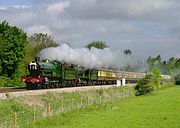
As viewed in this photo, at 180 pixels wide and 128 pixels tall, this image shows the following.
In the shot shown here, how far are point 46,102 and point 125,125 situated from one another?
597 inches

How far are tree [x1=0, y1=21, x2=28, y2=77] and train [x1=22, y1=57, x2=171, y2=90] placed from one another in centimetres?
1360

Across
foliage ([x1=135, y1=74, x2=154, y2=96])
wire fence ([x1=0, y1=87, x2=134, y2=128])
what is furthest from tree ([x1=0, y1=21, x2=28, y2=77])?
wire fence ([x1=0, y1=87, x2=134, y2=128])

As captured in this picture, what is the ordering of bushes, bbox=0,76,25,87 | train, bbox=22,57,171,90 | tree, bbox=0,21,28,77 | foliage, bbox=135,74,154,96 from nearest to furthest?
train, bbox=22,57,171,90
bushes, bbox=0,76,25,87
foliage, bbox=135,74,154,96
tree, bbox=0,21,28,77

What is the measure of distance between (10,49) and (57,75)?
1938 centimetres

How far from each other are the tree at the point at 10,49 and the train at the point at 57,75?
535 inches

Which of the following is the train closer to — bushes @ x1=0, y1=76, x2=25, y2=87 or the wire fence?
the wire fence

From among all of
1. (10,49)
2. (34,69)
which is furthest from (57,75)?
(10,49)

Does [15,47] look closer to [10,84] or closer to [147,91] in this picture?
[10,84]

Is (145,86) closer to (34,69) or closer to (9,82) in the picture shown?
(9,82)

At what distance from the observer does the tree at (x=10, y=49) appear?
7507 cm

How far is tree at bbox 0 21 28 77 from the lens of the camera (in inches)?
2955

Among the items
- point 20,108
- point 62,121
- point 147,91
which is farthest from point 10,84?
point 62,121

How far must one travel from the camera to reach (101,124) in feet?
97.0

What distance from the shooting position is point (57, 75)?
5953 centimetres
